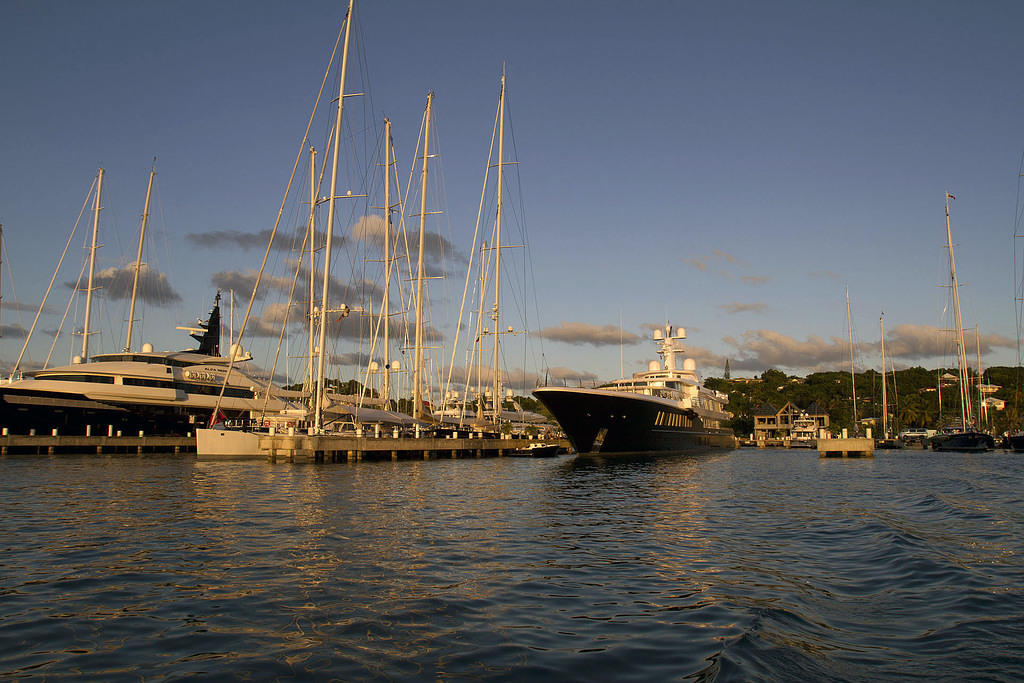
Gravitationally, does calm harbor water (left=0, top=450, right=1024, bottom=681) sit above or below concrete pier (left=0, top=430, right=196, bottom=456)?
below

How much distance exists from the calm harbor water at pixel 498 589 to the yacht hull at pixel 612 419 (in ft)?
83.8

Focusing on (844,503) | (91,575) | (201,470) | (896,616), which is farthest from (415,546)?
(201,470)

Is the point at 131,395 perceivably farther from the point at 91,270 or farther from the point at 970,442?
the point at 970,442

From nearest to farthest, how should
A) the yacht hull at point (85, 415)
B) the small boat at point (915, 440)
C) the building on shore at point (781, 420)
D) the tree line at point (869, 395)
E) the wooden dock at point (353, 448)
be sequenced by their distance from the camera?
the wooden dock at point (353, 448) → the yacht hull at point (85, 415) → the small boat at point (915, 440) → the tree line at point (869, 395) → the building on shore at point (781, 420)

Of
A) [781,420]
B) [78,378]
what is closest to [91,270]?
[78,378]

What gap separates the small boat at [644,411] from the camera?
48500mm

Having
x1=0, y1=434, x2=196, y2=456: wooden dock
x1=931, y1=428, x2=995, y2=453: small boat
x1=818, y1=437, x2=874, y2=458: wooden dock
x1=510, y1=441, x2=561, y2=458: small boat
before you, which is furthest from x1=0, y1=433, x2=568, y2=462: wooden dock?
x1=931, y1=428, x2=995, y2=453: small boat

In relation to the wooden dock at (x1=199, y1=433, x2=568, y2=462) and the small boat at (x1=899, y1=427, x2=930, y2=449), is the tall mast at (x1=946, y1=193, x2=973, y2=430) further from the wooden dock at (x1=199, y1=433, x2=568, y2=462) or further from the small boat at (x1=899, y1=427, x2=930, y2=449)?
the wooden dock at (x1=199, y1=433, x2=568, y2=462)

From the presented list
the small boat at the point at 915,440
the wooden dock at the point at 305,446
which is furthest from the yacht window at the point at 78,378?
the small boat at the point at 915,440

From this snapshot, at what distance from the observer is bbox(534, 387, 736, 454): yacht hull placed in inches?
1886

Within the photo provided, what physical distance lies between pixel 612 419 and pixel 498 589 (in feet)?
132

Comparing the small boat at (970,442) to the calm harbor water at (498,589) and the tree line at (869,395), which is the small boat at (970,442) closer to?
the tree line at (869,395)

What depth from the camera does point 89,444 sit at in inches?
1911

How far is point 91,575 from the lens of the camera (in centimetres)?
1082
